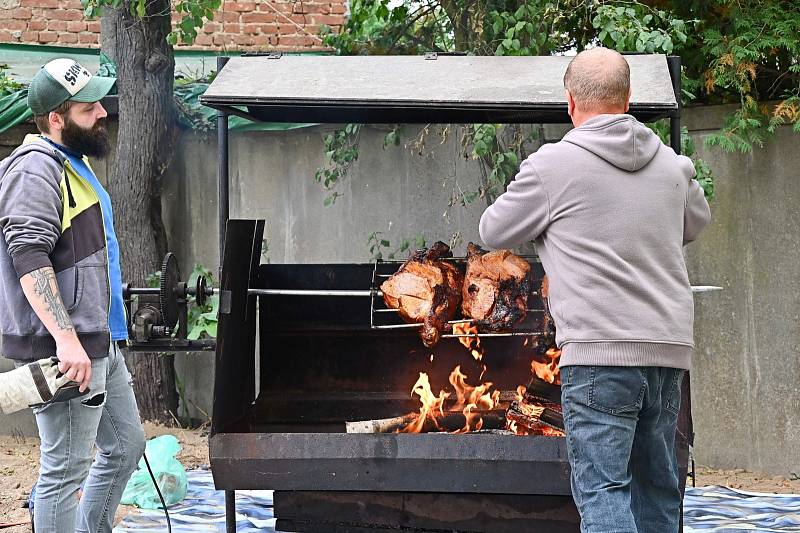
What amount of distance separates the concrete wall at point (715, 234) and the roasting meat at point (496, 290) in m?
1.84

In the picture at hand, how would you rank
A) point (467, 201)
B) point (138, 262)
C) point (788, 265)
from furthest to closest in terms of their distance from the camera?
point (138, 262)
point (467, 201)
point (788, 265)

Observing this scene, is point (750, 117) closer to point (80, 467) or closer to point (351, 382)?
point (351, 382)

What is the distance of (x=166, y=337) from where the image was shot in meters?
4.21

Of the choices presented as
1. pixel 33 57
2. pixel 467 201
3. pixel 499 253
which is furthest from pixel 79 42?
pixel 499 253

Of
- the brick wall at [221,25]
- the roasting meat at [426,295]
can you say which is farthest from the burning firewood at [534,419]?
the brick wall at [221,25]

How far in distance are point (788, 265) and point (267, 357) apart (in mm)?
3086

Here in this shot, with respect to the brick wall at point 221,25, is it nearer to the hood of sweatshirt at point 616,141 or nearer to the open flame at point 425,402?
the open flame at point 425,402

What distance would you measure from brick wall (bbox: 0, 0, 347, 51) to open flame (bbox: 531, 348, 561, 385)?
5148 millimetres

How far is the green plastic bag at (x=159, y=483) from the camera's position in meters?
5.20

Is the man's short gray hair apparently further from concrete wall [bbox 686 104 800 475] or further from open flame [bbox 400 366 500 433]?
concrete wall [bbox 686 104 800 475]

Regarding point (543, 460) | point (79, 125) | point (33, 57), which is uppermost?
point (33, 57)

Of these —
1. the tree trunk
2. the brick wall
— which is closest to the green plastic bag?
the tree trunk

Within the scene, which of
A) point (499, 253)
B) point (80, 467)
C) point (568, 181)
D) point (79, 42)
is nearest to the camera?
point (568, 181)

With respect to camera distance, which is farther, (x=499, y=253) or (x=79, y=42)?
(x=79, y=42)
